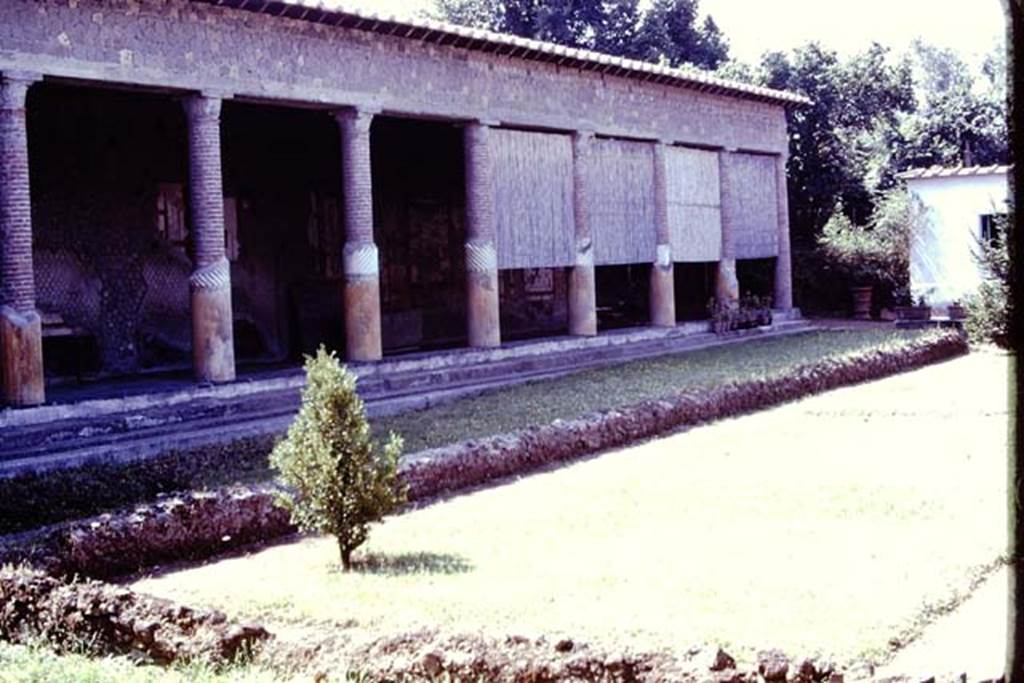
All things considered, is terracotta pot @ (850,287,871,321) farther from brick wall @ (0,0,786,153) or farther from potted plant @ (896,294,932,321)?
brick wall @ (0,0,786,153)

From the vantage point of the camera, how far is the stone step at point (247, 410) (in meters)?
12.0

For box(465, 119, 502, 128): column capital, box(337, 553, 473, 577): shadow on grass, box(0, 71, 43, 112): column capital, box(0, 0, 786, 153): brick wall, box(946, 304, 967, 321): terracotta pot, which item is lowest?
box(337, 553, 473, 577): shadow on grass

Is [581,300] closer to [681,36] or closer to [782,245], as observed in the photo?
[782,245]

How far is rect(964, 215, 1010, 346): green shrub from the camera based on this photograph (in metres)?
19.2

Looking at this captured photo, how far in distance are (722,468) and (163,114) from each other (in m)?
11.2

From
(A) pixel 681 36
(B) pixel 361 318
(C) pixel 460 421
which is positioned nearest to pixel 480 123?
(B) pixel 361 318

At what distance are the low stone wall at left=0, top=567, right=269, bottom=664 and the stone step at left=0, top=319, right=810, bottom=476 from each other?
188 inches

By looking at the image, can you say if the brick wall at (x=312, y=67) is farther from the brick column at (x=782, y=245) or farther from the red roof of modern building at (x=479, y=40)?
the brick column at (x=782, y=245)

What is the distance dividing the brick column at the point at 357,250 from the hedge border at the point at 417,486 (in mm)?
4380

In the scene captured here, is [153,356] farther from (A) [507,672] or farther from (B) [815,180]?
(B) [815,180]

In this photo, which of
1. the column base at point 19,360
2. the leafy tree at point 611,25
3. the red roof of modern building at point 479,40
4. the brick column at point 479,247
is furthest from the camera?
the leafy tree at point 611,25

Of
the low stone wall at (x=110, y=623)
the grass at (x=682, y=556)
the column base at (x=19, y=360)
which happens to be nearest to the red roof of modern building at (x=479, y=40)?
the column base at (x=19, y=360)

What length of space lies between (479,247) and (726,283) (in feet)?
26.3

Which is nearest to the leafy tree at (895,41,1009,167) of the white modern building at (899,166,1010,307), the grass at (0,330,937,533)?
the white modern building at (899,166,1010,307)
